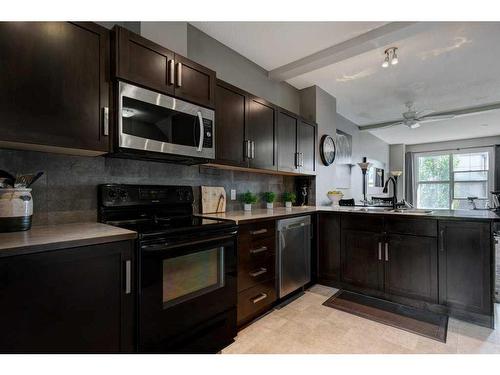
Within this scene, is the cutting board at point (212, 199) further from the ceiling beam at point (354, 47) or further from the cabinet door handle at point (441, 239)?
the cabinet door handle at point (441, 239)

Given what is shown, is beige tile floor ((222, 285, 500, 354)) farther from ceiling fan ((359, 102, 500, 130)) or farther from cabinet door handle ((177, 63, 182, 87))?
ceiling fan ((359, 102, 500, 130))

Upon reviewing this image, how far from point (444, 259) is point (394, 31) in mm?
2077

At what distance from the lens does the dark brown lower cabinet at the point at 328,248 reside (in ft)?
9.59

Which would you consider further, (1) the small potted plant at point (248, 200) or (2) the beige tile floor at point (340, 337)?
(1) the small potted plant at point (248, 200)

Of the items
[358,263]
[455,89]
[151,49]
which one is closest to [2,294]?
[151,49]

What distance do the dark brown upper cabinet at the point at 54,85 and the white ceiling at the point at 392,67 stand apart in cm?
128

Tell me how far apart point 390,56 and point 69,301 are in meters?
3.47

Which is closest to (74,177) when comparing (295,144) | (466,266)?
(295,144)

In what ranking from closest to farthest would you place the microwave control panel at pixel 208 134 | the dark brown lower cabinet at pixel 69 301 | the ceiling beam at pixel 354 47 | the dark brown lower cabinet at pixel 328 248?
the dark brown lower cabinet at pixel 69 301, the microwave control panel at pixel 208 134, the ceiling beam at pixel 354 47, the dark brown lower cabinet at pixel 328 248

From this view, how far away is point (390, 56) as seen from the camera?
9.18 feet

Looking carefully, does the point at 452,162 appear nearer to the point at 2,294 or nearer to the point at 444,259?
the point at 444,259

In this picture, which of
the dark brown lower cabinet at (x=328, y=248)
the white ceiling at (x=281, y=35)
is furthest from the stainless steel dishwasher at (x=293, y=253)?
the white ceiling at (x=281, y=35)

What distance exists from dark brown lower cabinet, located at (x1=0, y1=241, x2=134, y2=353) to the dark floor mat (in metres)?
1.99

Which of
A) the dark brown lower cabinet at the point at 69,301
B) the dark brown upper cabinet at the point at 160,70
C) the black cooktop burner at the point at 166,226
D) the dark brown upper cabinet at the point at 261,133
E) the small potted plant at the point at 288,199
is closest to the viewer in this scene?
the dark brown lower cabinet at the point at 69,301
